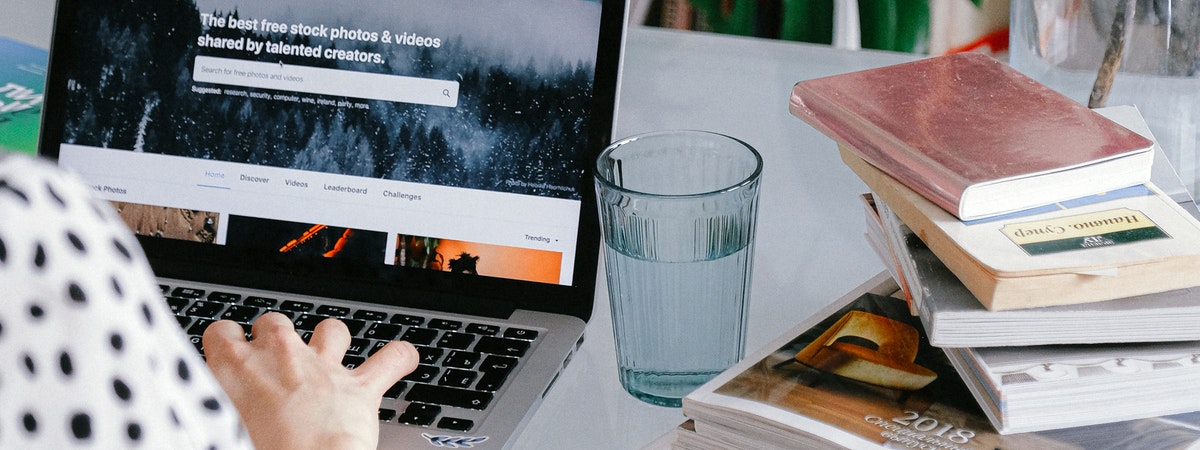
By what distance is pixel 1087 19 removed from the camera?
2.19ft

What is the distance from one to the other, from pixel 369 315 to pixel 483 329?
0.08 metres

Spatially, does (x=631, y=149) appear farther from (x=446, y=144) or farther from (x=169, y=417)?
(x=169, y=417)

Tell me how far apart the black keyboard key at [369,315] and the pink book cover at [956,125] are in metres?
0.30

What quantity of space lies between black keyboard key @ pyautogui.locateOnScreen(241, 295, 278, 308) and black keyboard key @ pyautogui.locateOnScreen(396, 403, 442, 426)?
6.9 inches

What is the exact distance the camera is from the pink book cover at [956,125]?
1.61 ft

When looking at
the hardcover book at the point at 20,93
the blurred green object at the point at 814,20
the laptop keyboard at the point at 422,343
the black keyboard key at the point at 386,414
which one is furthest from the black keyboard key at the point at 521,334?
the blurred green object at the point at 814,20

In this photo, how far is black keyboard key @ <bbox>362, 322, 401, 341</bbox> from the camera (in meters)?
0.65

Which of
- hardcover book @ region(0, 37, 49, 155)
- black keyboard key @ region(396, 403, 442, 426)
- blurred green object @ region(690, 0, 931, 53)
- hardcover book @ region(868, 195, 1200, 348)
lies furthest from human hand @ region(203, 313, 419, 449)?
blurred green object @ region(690, 0, 931, 53)

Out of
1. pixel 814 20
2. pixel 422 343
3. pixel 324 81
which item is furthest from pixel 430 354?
pixel 814 20

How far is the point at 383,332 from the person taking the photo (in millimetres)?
658

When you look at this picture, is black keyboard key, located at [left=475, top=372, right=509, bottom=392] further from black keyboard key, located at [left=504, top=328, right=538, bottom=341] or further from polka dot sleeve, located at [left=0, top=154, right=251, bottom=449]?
polka dot sleeve, located at [left=0, top=154, right=251, bottom=449]

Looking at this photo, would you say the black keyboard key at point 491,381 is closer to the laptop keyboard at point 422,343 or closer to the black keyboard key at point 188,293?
the laptop keyboard at point 422,343

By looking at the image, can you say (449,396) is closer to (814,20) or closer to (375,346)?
(375,346)

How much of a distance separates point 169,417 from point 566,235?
19.4 inches
